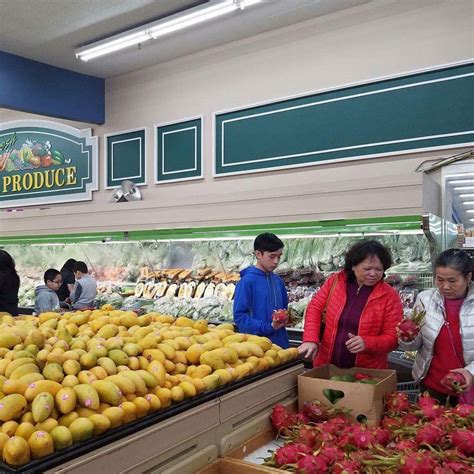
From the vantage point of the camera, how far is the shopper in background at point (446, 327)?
2781 millimetres

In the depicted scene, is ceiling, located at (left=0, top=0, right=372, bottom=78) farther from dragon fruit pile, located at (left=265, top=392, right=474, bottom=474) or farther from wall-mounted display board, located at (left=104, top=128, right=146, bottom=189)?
dragon fruit pile, located at (left=265, top=392, right=474, bottom=474)

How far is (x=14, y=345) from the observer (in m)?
2.46

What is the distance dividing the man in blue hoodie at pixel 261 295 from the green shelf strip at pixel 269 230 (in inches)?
26.2

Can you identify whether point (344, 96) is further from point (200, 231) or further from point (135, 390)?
point (135, 390)

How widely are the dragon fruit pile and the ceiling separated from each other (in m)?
3.78

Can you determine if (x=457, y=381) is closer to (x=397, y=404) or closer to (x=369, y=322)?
(x=397, y=404)

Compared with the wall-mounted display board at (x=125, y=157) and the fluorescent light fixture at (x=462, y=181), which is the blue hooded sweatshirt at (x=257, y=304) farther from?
the wall-mounted display board at (x=125, y=157)

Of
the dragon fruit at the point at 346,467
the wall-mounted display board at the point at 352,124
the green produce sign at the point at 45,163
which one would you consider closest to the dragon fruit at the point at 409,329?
the dragon fruit at the point at 346,467

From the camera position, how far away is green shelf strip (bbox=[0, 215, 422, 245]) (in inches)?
151

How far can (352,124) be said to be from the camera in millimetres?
5297

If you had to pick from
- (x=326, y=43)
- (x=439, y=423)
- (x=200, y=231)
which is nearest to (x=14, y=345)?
(x=439, y=423)

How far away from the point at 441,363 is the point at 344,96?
130 inches

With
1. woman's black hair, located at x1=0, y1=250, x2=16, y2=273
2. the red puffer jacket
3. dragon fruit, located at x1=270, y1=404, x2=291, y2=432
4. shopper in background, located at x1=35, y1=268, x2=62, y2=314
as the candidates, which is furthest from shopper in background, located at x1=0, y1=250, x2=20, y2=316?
dragon fruit, located at x1=270, y1=404, x2=291, y2=432

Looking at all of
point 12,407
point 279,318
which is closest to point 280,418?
point 279,318
